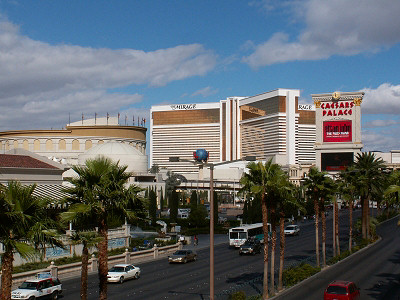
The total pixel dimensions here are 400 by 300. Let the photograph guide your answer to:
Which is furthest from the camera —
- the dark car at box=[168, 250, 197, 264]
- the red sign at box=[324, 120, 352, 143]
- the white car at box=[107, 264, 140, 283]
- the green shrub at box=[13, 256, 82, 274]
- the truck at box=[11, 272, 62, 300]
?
the red sign at box=[324, 120, 352, 143]

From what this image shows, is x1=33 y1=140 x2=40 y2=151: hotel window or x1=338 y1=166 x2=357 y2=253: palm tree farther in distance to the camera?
x1=33 y1=140 x2=40 y2=151: hotel window

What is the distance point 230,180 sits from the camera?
199875 mm

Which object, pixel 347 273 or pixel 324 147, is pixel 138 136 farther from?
pixel 347 273

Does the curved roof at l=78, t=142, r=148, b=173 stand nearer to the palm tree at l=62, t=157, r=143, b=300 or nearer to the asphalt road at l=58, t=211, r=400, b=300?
the asphalt road at l=58, t=211, r=400, b=300

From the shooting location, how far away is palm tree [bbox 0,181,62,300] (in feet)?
47.7

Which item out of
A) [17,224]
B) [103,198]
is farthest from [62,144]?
[17,224]

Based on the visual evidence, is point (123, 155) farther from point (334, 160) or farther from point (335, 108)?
point (335, 108)

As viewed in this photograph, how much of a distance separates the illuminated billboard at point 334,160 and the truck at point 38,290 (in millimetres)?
103147

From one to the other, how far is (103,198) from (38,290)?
1295cm

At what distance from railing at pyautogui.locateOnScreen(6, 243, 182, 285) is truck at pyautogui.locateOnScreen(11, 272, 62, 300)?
5.05m

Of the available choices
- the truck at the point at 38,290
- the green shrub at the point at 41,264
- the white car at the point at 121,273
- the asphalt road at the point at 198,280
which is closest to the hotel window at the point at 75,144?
the asphalt road at the point at 198,280

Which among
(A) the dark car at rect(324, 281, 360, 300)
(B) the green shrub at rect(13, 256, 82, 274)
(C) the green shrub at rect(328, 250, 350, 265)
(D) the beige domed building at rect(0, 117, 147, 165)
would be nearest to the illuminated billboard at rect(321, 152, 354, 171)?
(D) the beige domed building at rect(0, 117, 147, 165)

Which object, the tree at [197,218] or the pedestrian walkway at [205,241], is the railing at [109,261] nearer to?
the pedestrian walkway at [205,241]

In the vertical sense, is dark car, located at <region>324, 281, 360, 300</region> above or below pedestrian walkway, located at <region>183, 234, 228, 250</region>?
above
